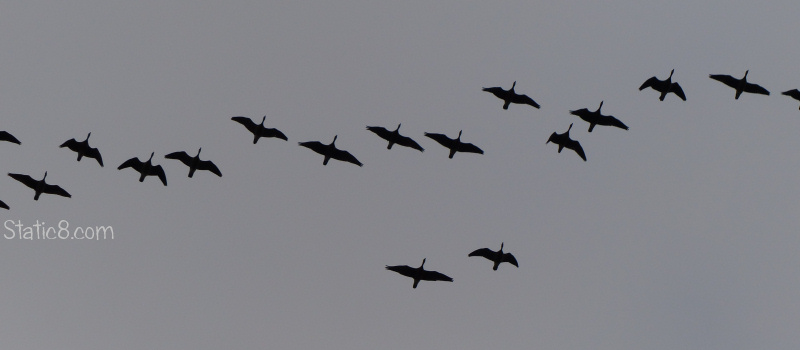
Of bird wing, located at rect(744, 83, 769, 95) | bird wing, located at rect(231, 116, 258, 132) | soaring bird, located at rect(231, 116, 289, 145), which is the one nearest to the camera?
bird wing, located at rect(231, 116, 258, 132)

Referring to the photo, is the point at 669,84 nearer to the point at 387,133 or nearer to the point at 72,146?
the point at 387,133

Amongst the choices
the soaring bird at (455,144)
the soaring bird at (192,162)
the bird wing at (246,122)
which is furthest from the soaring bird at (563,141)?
the soaring bird at (192,162)

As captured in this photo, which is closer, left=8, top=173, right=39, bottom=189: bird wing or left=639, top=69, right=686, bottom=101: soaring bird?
left=639, top=69, right=686, bottom=101: soaring bird

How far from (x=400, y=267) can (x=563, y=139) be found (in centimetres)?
1654

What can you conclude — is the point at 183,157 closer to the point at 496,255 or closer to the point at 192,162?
the point at 192,162

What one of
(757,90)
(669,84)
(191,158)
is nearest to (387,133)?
(191,158)

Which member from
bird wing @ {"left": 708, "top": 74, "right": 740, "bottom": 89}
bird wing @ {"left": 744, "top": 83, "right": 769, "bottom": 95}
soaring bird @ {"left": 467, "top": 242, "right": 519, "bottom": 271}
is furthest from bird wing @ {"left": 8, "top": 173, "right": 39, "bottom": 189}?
bird wing @ {"left": 744, "top": 83, "right": 769, "bottom": 95}

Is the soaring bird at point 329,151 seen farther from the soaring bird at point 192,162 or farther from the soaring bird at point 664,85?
the soaring bird at point 664,85

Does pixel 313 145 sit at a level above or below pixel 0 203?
above

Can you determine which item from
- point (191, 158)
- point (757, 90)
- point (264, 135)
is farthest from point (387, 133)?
point (757, 90)

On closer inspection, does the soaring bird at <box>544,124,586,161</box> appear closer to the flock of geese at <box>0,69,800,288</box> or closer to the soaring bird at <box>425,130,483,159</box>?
the flock of geese at <box>0,69,800,288</box>

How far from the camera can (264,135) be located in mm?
82500

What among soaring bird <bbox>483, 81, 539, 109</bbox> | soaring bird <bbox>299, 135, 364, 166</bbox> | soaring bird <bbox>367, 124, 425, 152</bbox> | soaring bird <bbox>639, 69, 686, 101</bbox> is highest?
soaring bird <bbox>639, 69, 686, 101</bbox>

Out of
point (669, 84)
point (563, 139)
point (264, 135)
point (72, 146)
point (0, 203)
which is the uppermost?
point (669, 84)
